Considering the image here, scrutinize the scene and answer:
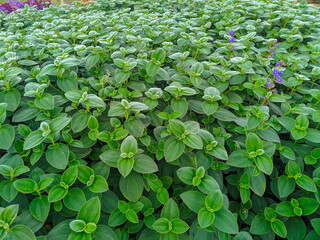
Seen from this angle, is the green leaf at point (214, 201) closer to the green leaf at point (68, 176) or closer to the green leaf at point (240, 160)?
the green leaf at point (240, 160)

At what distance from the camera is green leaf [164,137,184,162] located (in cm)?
133

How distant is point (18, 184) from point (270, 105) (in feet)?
6.56

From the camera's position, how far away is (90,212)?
1072 mm

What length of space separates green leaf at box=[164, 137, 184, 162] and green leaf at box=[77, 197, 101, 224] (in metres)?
0.49

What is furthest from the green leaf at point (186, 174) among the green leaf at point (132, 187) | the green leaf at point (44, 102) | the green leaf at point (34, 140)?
the green leaf at point (44, 102)

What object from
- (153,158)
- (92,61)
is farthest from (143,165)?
(92,61)

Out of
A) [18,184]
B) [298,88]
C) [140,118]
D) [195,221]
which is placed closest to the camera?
[18,184]

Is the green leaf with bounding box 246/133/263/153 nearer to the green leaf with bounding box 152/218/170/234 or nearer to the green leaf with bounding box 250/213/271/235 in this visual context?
the green leaf with bounding box 250/213/271/235

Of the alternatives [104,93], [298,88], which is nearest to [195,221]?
[104,93]

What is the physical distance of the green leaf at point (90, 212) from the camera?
3.49 feet

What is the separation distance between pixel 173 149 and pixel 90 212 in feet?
1.98

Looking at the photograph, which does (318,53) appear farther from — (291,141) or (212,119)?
(212,119)

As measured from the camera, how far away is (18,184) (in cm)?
112

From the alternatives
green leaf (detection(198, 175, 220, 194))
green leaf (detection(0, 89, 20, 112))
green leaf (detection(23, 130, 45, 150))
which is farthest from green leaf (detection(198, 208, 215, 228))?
green leaf (detection(0, 89, 20, 112))
